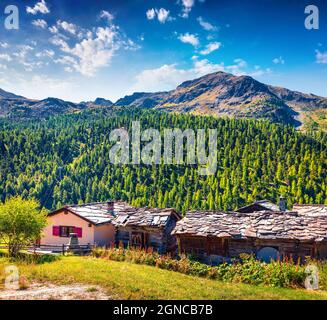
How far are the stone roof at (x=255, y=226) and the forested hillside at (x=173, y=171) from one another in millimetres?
60090

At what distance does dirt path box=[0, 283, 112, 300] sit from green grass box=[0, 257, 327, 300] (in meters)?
0.65

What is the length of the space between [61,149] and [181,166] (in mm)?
65198

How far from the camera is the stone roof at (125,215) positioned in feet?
112

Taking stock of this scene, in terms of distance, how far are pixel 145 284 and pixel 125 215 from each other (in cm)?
2005

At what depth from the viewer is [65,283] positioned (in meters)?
17.6

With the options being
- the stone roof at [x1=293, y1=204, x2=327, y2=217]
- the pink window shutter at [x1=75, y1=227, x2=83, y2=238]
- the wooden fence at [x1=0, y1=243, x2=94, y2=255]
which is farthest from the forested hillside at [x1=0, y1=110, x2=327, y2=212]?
the wooden fence at [x1=0, y1=243, x2=94, y2=255]

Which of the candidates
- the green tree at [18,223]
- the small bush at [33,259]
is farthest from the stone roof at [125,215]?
the small bush at [33,259]

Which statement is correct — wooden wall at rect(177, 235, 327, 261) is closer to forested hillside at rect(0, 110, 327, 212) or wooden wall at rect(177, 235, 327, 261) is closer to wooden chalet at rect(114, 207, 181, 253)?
wooden chalet at rect(114, 207, 181, 253)

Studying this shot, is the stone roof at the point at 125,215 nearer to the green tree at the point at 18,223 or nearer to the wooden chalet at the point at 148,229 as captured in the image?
the wooden chalet at the point at 148,229

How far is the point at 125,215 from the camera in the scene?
36.8 metres

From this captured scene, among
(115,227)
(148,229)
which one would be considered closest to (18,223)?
(115,227)

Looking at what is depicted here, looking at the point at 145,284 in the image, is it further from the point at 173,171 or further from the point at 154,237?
the point at 173,171

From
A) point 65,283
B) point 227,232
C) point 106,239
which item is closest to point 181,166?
point 106,239

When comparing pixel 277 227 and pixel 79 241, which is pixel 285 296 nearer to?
pixel 277 227
